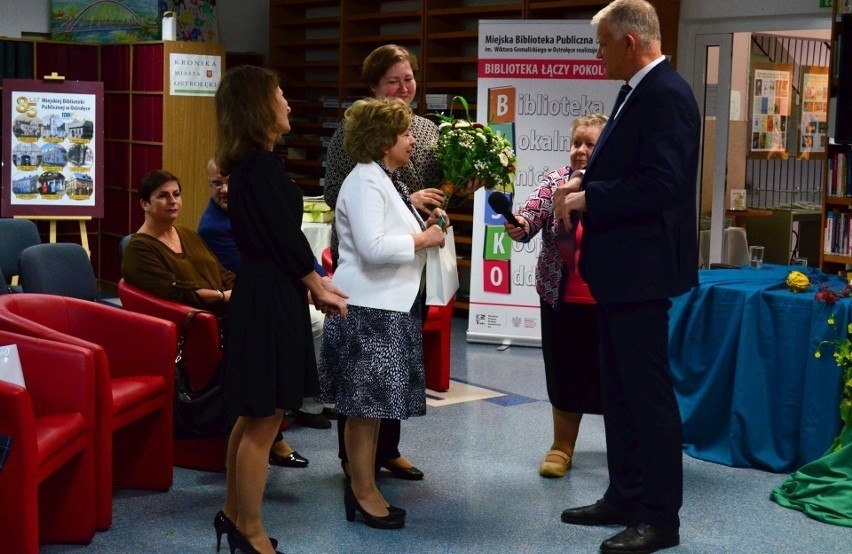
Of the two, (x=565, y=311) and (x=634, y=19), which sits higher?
(x=634, y=19)

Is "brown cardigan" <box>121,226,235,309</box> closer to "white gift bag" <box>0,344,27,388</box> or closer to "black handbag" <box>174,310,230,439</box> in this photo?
"black handbag" <box>174,310,230,439</box>

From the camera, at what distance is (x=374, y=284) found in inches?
135

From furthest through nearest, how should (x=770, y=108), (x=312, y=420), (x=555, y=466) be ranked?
(x=770, y=108), (x=312, y=420), (x=555, y=466)

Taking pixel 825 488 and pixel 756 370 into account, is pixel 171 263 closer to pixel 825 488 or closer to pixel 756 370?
pixel 756 370

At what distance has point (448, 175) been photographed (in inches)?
148

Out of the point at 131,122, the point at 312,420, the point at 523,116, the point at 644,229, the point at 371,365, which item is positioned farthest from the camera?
the point at 131,122

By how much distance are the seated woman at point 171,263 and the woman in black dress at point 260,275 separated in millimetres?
1270

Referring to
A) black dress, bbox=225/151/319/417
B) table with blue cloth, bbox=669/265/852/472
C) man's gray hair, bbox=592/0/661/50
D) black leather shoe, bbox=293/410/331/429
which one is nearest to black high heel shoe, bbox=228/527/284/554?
black dress, bbox=225/151/319/417

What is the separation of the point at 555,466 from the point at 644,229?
1347 mm

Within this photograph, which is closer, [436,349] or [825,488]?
[825,488]

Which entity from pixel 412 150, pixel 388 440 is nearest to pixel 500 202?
pixel 412 150

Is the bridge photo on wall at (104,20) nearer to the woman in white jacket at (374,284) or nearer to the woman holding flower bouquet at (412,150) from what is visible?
the woman holding flower bouquet at (412,150)

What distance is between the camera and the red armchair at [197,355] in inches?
162

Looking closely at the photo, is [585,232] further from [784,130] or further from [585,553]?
[784,130]
